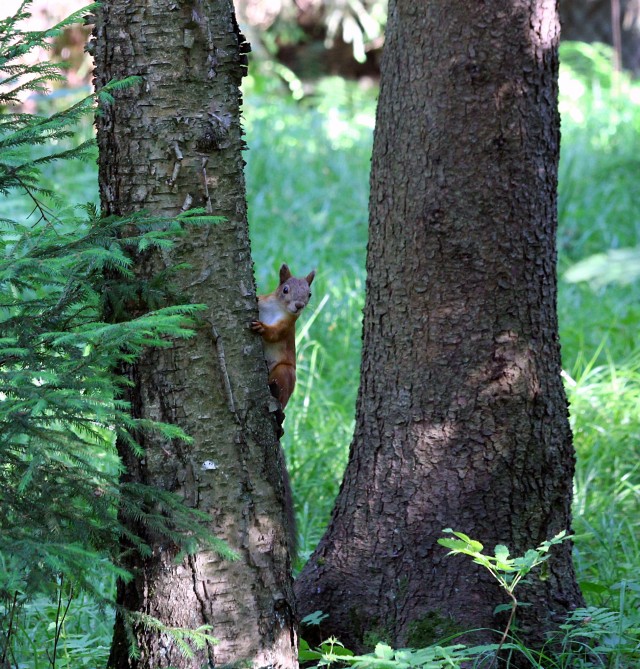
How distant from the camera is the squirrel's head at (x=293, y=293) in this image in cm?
308

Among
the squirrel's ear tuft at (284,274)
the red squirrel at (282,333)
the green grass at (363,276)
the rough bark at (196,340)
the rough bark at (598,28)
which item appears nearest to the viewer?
the rough bark at (196,340)

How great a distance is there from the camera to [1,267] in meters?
1.74

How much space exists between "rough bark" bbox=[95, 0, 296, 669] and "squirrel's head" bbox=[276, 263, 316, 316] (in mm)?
882

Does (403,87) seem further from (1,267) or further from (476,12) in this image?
(1,267)

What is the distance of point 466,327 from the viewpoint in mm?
2473

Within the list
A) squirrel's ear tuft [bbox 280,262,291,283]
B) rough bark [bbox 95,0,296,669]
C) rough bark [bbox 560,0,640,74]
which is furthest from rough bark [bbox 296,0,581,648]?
rough bark [bbox 560,0,640,74]

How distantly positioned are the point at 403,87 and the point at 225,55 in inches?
25.3

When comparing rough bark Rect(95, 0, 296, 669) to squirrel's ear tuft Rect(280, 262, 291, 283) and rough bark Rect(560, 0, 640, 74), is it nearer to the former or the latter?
squirrel's ear tuft Rect(280, 262, 291, 283)

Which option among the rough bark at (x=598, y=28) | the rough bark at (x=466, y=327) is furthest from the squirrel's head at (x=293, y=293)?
the rough bark at (x=598, y=28)

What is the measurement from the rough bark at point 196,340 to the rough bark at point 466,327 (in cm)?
51

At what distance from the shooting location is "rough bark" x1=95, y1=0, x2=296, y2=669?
6.78ft

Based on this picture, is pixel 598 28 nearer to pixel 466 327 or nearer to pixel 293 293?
pixel 293 293

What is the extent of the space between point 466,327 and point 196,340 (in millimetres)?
826

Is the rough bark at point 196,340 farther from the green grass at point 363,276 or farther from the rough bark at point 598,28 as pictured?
the rough bark at point 598,28
